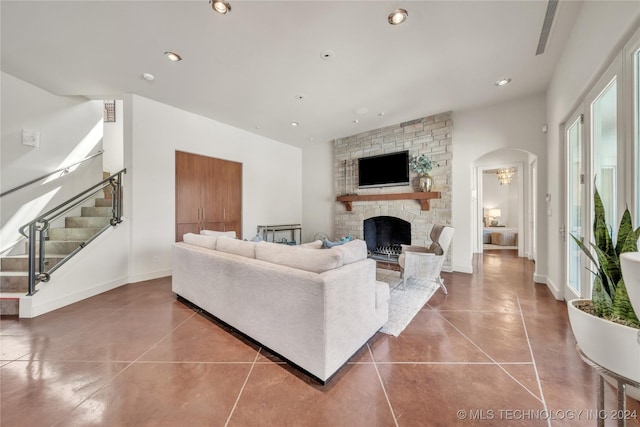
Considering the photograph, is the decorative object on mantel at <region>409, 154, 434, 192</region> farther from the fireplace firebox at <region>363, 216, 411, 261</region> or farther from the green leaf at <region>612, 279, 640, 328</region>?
the green leaf at <region>612, 279, 640, 328</region>

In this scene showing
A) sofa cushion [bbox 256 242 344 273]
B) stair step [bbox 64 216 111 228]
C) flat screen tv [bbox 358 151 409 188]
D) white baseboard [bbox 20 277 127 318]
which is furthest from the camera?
flat screen tv [bbox 358 151 409 188]

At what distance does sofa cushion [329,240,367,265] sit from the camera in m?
1.74

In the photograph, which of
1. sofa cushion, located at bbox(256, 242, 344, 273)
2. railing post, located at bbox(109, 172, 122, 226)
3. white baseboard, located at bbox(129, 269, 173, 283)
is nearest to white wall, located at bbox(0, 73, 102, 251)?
railing post, located at bbox(109, 172, 122, 226)

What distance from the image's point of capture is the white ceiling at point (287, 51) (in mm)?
2037

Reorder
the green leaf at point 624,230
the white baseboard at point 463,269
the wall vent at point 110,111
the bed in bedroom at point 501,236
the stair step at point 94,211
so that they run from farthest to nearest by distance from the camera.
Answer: the bed in bedroom at point 501,236 → the wall vent at point 110,111 → the white baseboard at point 463,269 → the stair step at point 94,211 → the green leaf at point 624,230

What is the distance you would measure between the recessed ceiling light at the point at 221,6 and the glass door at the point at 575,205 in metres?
3.59

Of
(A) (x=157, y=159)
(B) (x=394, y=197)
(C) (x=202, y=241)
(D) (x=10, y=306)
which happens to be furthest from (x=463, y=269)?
(D) (x=10, y=306)

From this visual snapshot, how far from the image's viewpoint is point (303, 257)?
Result: 1719 millimetres

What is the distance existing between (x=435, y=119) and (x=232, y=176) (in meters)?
4.28

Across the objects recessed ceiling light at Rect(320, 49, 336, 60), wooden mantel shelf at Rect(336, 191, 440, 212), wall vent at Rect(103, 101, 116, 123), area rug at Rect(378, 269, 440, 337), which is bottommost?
area rug at Rect(378, 269, 440, 337)

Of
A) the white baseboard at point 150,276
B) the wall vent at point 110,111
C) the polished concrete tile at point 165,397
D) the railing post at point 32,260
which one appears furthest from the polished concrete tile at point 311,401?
the wall vent at point 110,111

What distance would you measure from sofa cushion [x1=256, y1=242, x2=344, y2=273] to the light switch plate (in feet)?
13.8

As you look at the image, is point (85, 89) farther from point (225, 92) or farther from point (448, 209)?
point (448, 209)

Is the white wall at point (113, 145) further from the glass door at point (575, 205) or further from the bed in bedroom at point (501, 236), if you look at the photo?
the bed in bedroom at point (501, 236)
